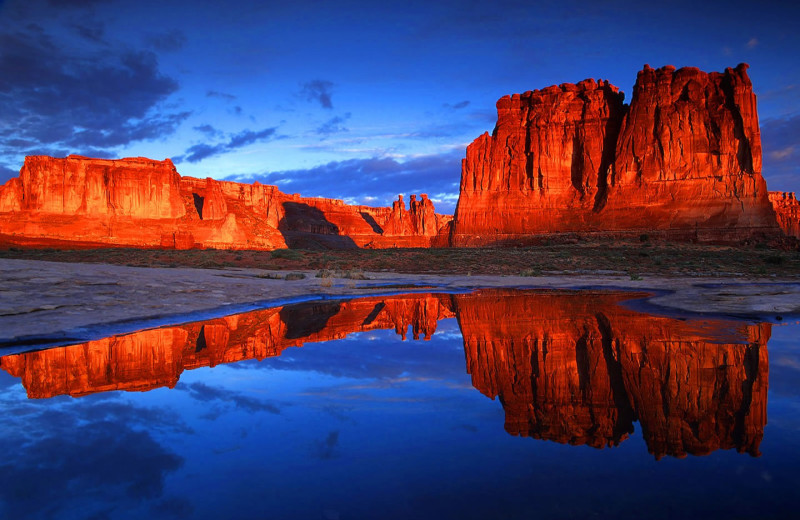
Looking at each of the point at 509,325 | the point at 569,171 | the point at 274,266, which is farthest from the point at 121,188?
the point at 509,325

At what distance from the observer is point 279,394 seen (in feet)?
13.8

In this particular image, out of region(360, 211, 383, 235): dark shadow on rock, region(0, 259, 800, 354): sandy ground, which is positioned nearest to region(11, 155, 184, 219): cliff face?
region(0, 259, 800, 354): sandy ground

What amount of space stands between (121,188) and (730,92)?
10586 cm

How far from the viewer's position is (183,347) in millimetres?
6051

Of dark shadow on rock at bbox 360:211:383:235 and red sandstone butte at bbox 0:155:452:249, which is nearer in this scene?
red sandstone butte at bbox 0:155:452:249

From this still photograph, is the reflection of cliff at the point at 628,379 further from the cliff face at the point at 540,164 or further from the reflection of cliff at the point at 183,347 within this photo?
the cliff face at the point at 540,164

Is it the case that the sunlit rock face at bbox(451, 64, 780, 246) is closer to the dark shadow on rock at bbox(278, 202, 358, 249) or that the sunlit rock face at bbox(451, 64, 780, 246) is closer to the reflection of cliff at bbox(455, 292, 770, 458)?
the dark shadow on rock at bbox(278, 202, 358, 249)

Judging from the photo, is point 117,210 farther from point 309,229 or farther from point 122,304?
point 122,304

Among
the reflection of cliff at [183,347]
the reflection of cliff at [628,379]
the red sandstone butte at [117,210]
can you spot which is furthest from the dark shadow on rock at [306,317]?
the red sandstone butte at [117,210]

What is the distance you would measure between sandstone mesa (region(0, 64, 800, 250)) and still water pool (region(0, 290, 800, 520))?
67495mm

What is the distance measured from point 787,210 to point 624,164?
113834mm

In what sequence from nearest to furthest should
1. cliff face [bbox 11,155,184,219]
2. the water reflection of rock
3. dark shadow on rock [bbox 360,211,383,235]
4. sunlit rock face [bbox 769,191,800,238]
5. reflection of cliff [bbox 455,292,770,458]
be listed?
reflection of cliff [bbox 455,292,770,458]
the water reflection of rock
cliff face [bbox 11,155,184,219]
sunlit rock face [bbox 769,191,800,238]
dark shadow on rock [bbox 360,211,383,235]

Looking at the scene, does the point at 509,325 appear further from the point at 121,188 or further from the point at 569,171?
the point at 121,188

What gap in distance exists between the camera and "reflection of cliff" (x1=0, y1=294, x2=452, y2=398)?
4492mm
